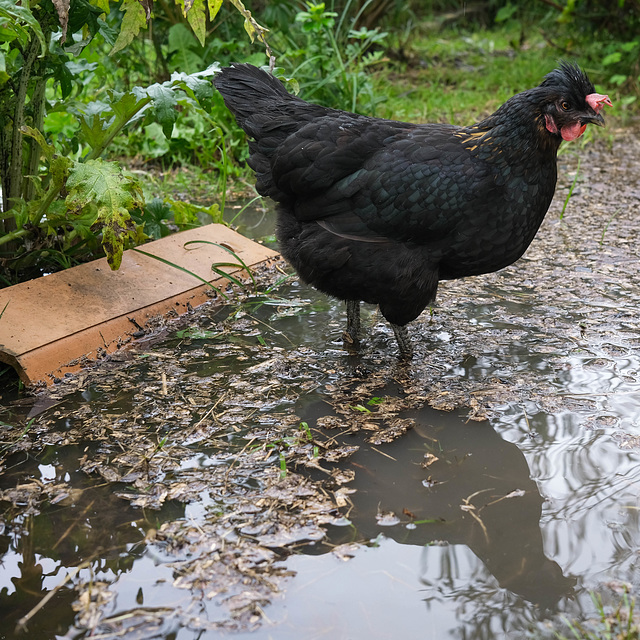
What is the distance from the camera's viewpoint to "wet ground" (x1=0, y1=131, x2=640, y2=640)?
6.59 ft

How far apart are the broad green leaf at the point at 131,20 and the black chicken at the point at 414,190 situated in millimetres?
781

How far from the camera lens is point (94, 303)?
3.65 metres

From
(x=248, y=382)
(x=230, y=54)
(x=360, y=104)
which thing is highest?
(x=230, y=54)

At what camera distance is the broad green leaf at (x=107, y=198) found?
10.8 feet

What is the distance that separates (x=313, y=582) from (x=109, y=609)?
593 millimetres

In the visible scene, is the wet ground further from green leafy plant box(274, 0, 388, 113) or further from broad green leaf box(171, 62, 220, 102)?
green leafy plant box(274, 0, 388, 113)

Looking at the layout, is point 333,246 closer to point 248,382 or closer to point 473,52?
point 248,382

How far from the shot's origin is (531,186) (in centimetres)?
322

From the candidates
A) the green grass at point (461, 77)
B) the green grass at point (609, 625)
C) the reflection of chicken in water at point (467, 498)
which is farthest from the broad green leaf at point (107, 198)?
the green grass at point (461, 77)

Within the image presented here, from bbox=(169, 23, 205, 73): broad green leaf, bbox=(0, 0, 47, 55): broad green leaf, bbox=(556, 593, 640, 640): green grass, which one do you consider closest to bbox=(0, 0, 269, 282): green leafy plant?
bbox=(0, 0, 47, 55): broad green leaf

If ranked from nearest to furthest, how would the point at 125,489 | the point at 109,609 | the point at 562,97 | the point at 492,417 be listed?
the point at 109,609 < the point at 125,489 < the point at 492,417 < the point at 562,97

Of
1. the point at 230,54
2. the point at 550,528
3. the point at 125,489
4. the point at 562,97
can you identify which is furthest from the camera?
the point at 230,54

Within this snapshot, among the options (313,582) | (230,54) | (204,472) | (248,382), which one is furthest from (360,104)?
(313,582)

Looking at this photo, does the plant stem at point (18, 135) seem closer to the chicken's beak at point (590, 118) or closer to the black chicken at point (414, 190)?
the black chicken at point (414, 190)
